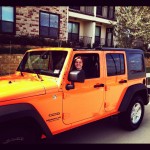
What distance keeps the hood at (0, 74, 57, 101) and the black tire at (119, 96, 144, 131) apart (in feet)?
7.54

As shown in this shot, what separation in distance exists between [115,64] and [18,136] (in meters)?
2.89

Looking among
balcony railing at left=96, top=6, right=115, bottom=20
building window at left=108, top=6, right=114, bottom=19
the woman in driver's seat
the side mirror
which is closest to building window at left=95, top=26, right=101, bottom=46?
balcony railing at left=96, top=6, right=115, bottom=20

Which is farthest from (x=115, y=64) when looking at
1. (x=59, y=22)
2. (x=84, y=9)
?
(x=84, y=9)

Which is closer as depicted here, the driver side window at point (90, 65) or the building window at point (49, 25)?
the driver side window at point (90, 65)

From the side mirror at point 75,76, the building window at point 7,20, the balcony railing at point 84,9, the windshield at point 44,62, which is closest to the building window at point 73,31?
the balcony railing at point 84,9

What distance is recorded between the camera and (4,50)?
1491 centimetres

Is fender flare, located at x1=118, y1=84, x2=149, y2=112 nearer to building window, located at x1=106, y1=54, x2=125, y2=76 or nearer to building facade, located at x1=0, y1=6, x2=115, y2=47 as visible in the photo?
building window, located at x1=106, y1=54, x2=125, y2=76

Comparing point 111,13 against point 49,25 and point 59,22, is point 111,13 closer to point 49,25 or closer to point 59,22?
point 59,22

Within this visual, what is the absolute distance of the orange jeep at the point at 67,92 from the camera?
12.5 feet

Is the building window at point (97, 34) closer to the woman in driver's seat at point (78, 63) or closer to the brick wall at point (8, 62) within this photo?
the brick wall at point (8, 62)

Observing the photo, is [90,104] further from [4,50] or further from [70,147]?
[4,50]

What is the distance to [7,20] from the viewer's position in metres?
17.5

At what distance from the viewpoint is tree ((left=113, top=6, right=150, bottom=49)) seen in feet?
68.6
